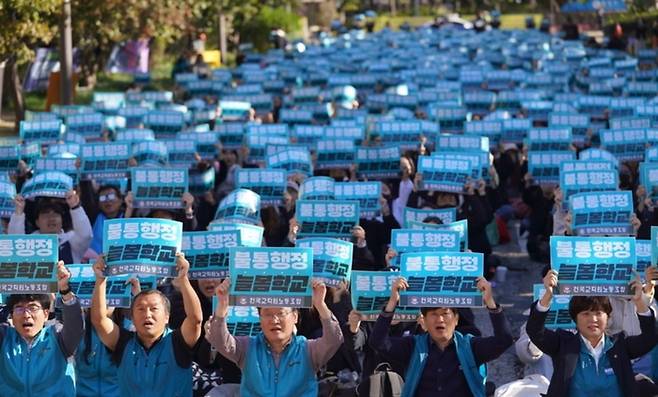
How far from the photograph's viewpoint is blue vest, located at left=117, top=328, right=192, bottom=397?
29.6 feet

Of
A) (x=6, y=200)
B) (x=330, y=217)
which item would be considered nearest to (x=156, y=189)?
(x=6, y=200)

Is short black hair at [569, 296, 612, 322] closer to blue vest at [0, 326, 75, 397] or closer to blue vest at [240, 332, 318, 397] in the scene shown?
blue vest at [240, 332, 318, 397]

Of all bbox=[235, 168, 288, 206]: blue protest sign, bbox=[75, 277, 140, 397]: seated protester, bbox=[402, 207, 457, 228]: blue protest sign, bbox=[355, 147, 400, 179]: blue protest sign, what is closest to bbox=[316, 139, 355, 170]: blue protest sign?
bbox=[355, 147, 400, 179]: blue protest sign

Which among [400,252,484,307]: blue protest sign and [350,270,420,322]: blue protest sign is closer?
[400,252,484,307]: blue protest sign

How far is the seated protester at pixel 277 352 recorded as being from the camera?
8.82 metres

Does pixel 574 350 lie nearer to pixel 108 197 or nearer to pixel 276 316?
pixel 276 316

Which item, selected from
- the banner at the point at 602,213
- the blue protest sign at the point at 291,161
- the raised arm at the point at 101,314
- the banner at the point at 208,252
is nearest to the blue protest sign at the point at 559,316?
the banner at the point at 208,252

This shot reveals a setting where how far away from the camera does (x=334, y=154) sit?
17469mm

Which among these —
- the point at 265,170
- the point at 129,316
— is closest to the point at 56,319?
the point at 129,316

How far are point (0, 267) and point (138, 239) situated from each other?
0.80m

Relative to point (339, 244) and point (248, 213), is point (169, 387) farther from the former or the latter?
point (248, 213)

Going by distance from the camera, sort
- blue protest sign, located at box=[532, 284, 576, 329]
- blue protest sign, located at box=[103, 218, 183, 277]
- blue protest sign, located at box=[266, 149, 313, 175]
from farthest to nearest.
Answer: blue protest sign, located at box=[266, 149, 313, 175], blue protest sign, located at box=[532, 284, 576, 329], blue protest sign, located at box=[103, 218, 183, 277]

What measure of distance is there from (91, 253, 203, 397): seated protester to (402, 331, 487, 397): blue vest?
3.94ft

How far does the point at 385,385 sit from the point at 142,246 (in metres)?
1.65
